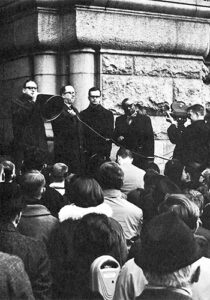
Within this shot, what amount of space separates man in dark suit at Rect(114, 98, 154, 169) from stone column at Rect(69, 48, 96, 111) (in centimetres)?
60

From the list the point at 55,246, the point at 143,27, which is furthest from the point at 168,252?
the point at 143,27

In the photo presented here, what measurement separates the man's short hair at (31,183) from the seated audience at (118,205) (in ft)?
2.32

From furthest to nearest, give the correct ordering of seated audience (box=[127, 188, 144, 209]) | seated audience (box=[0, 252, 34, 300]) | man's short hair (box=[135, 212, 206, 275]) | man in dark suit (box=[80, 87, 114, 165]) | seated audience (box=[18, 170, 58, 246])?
1. man in dark suit (box=[80, 87, 114, 165])
2. seated audience (box=[127, 188, 144, 209])
3. seated audience (box=[18, 170, 58, 246])
4. seated audience (box=[0, 252, 34, 300])
5. man's short hair (box=[135, 212, 206, 275])

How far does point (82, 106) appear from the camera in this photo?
10148mm

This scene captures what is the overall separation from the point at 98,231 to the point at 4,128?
6845 mm

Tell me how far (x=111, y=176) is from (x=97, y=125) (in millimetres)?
3900

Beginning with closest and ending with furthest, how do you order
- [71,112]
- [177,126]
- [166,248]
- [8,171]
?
[166,248] → [8,171] → [71,112] → [177,126]

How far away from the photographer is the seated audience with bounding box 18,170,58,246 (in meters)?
4.69

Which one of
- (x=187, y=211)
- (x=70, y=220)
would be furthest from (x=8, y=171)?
(x=187, y=211)

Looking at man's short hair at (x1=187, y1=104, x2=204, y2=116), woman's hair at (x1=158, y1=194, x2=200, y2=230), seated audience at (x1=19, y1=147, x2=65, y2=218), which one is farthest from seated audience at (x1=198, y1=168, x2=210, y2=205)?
woman's hair at (x1=158, y1=194, x2=200, y2=230)

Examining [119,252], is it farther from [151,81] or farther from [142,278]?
[151,81]

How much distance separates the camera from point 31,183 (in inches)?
194

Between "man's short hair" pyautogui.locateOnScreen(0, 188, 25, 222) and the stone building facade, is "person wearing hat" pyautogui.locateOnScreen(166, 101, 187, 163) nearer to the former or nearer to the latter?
the stone building facade

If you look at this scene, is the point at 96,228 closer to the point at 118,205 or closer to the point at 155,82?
the point at 118,205
